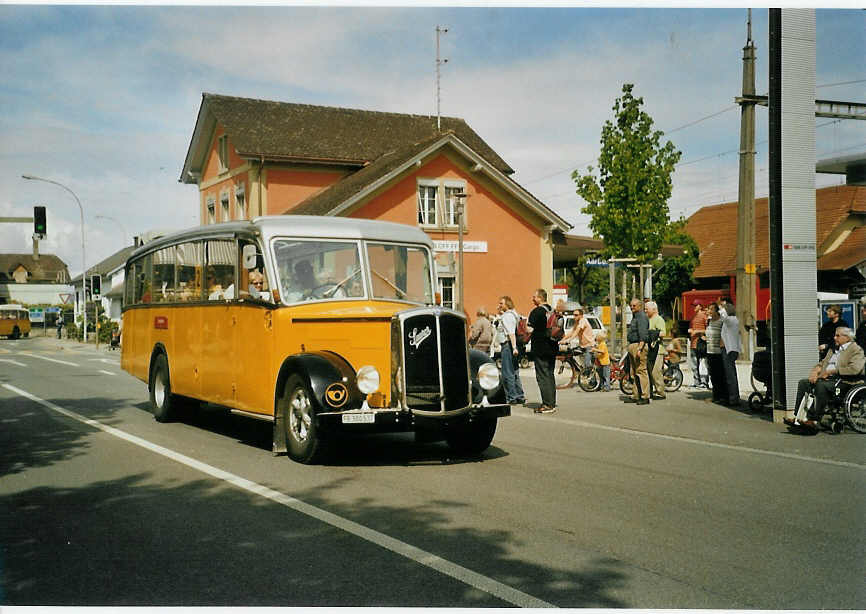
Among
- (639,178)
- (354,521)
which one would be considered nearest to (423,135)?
(639,178)

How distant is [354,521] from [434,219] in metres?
28.7

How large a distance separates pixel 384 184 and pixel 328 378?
24795 millimetres

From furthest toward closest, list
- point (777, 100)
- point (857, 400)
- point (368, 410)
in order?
point (777, 100) < point (857, 400) < point (368, 410)

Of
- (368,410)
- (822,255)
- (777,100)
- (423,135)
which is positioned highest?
(423,135)

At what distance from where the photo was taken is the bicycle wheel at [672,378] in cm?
1836

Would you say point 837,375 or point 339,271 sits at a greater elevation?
point 339,271

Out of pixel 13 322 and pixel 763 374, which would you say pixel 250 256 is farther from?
pixel 13 322

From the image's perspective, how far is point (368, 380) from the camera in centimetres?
900

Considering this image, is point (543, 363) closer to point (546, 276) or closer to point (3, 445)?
point (3, 445)

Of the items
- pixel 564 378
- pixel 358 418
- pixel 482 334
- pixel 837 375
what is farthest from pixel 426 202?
pixel 358 418

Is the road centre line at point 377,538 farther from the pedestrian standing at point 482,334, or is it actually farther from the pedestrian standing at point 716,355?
the pedestrian standing at point 716,355

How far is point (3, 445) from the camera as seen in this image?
10938 millimetres

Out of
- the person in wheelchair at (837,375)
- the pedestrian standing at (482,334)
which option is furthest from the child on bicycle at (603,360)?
the person in wheelchair at (837,375)

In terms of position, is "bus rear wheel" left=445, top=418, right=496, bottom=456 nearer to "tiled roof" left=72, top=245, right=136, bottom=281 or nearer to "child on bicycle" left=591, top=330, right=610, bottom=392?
"child on bicycle" left=591, top=330, right=610, bottom=392
